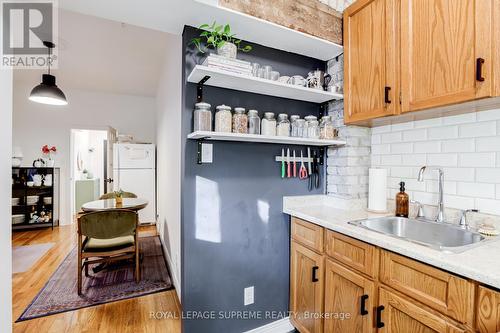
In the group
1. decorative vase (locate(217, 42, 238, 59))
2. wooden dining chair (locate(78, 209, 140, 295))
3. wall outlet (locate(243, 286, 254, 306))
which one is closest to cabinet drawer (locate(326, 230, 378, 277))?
wall outlet (locate(243, 286, 254, 306))

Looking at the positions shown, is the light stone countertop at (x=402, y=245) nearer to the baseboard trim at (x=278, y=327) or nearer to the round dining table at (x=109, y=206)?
the baseboard trim at (x=278, y=327)

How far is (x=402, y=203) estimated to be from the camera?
1646 millimetres

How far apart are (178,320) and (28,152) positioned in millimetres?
4627

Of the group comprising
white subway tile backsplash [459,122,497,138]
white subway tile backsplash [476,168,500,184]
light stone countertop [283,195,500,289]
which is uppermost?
white subway tile backsplash [459,122,497,138]

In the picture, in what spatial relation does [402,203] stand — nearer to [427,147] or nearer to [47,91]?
[427,147]

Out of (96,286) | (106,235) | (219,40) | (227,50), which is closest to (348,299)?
(227,50)

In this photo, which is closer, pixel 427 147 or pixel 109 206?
pixel 427 147

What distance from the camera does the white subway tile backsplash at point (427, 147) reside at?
156 centimetres

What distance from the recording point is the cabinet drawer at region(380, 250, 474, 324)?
33.5 inches

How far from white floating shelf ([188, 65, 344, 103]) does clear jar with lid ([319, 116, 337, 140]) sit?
0.18 meters

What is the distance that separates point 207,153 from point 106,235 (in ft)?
5.01

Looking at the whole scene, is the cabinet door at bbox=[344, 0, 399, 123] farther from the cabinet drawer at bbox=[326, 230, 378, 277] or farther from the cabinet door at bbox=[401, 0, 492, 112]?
the cabinet drawer at bbox=[326, 230, 378, 277]

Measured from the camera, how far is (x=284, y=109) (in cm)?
190

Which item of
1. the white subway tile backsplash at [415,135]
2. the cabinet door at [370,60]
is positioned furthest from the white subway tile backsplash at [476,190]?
the cabinet door at [370,60]
